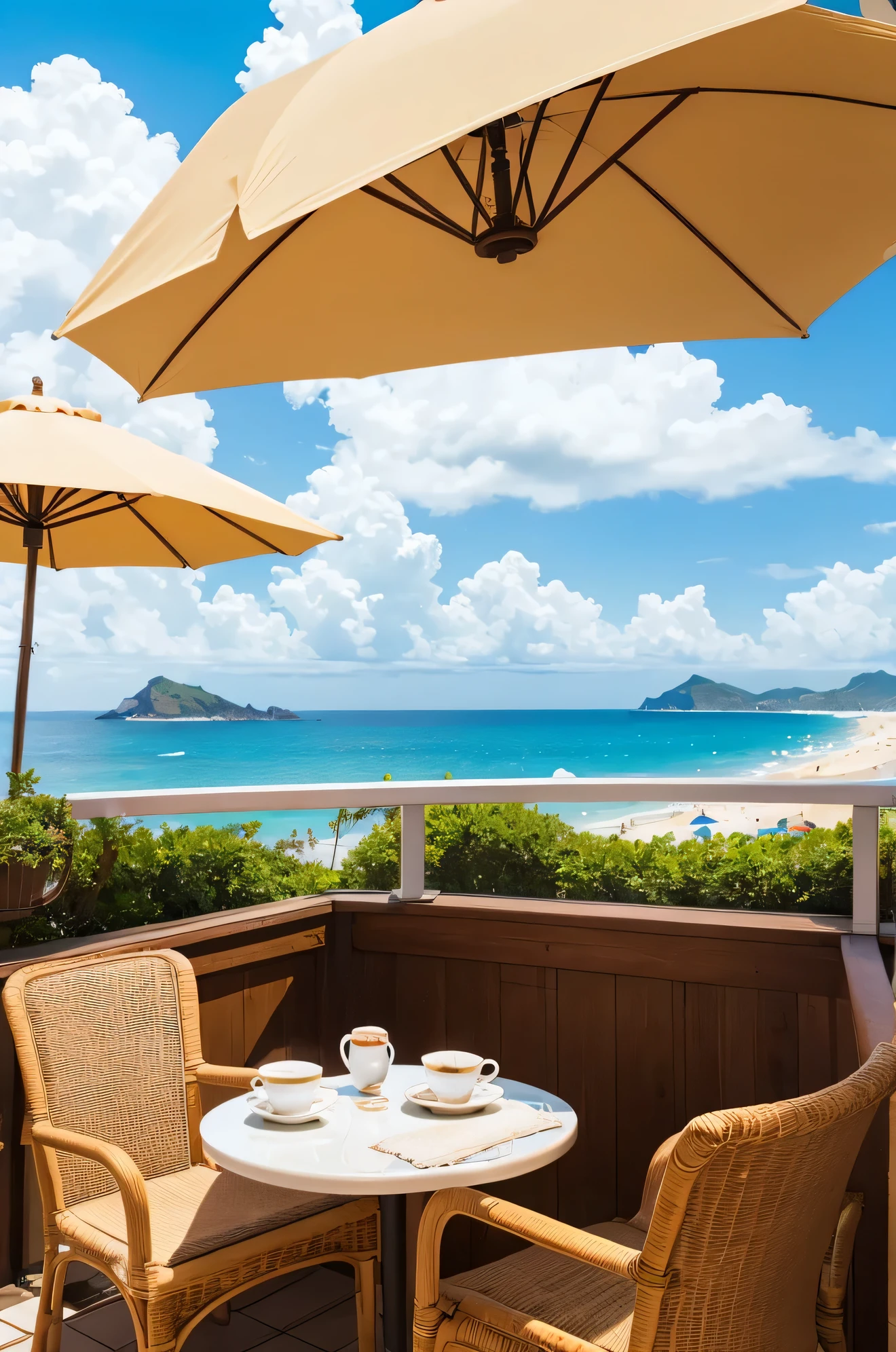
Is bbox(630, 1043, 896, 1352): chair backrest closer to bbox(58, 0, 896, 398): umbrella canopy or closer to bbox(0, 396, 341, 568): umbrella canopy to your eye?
bbox(58, 0, 896, 398): umbrella canopy

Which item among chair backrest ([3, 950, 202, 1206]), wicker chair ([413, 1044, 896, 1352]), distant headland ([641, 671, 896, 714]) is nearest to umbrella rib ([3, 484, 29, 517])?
chair backrest ([3, 950, 202, 1206])

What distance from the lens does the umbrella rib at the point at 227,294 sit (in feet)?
7.36

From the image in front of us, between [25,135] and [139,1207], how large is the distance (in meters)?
30.8

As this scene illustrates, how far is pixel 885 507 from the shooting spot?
35500 mm

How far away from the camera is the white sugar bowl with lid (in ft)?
7.16

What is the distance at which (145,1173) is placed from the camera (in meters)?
2.42

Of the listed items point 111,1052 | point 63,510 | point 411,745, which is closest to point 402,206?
point 63,510

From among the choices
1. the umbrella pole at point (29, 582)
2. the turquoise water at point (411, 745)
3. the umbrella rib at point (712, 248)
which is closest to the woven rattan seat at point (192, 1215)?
the umbrella pole at point (29, 582)

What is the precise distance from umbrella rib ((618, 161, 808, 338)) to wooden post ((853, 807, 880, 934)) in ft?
4.22

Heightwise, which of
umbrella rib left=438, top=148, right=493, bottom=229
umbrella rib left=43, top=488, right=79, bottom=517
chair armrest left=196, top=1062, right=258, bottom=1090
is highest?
umbrella rib left=438, top=148, right=493, bottom=229

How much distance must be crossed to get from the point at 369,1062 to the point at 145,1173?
2.42ft

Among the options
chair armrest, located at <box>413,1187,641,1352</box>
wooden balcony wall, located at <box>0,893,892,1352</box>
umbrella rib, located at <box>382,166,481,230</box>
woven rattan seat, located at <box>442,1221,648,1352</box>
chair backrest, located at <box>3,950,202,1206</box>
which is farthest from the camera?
wooden balcony wall, located at <box>0,893,892,1352</box>

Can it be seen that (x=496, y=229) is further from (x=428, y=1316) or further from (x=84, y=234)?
(x=84, y=234)

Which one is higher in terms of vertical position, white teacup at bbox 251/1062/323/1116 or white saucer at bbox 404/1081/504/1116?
white teacup at bbox 251/1062/323/1116
